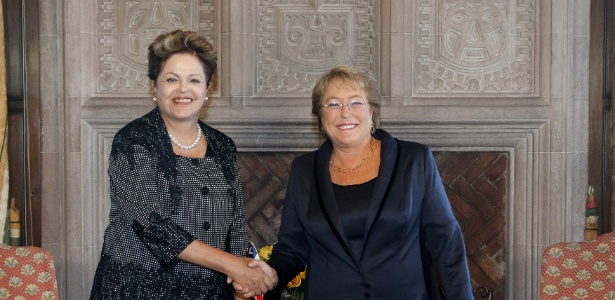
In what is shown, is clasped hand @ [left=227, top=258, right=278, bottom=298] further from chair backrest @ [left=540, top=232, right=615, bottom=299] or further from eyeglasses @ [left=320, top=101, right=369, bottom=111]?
chair backrest @ [left=540, top=232, right=615, bottom=299]

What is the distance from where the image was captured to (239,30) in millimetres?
4352

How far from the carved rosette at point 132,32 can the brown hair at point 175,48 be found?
1.36 metres

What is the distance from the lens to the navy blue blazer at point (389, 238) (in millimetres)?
2910

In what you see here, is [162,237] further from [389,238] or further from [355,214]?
[389,238]

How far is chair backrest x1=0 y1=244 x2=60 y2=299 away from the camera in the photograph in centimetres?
322

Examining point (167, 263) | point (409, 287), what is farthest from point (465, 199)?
point (167, 263)

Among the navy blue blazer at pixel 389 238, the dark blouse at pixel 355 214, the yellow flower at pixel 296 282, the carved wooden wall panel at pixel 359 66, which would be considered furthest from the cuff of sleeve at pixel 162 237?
the carved wooden wall panel at pixel 359 66

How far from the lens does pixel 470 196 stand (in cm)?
446

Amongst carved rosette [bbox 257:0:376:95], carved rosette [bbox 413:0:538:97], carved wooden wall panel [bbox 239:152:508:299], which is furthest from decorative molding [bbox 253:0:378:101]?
carved wooden wall panel [bbox 239:152:508:299]

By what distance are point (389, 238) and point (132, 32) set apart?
82.5 inches

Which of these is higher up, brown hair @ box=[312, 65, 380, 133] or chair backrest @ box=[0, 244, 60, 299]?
brown hair @ box=[312, 65, 380, 133]

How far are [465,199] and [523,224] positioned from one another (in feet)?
1.06

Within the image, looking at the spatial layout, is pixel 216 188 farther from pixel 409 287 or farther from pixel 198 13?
pixel 198 13

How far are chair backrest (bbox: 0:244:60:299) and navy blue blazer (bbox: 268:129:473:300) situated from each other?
0.90 m
